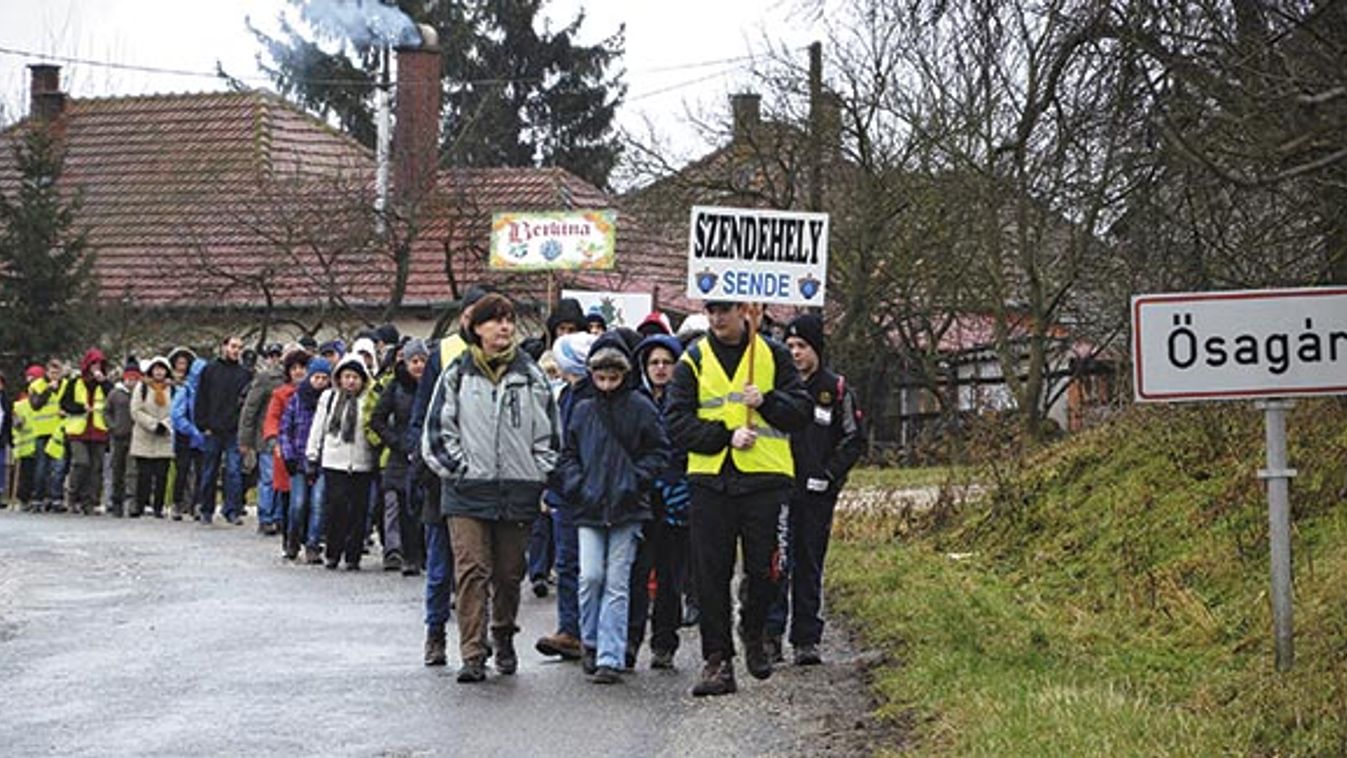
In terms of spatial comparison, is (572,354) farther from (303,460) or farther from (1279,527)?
(303,460)

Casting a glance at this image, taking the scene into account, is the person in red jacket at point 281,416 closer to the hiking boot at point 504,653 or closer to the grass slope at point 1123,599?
the grass slope at point 1123,599

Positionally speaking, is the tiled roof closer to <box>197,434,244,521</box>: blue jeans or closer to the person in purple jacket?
<box>197,434,244,521</box>: blue jeans

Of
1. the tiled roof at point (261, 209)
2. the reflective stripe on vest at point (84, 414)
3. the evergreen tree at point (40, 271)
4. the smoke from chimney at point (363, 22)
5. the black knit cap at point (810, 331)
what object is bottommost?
the black knit cap at point (810, 331)

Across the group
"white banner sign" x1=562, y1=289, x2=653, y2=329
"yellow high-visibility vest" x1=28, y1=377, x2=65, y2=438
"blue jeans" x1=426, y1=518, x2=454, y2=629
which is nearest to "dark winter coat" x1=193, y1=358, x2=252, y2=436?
"yellow high-visibility vest" x1=28, y1=377, x2=65, y2=438

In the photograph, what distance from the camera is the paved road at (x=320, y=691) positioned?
10.7 m

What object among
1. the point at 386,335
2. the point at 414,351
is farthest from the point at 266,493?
the point at 414,351

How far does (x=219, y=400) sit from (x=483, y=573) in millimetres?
14117

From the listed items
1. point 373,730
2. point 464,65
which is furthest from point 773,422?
point 464,65

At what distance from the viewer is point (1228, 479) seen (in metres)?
16.6

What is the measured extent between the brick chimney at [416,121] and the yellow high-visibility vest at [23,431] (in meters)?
14.0

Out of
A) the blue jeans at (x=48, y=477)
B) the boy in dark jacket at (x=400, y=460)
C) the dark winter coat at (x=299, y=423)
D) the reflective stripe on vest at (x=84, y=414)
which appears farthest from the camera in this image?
the blue jeans at (x=48, y=477)

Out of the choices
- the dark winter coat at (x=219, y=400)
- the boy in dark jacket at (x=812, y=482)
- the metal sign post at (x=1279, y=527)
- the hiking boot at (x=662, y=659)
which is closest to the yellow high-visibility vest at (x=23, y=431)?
the dark winter coat at (x=219, y=400)

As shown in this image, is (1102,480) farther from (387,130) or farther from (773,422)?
(387,130)

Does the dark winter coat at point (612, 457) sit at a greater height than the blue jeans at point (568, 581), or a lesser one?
greater
